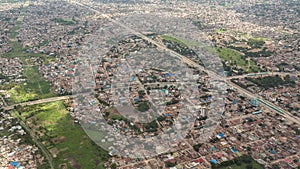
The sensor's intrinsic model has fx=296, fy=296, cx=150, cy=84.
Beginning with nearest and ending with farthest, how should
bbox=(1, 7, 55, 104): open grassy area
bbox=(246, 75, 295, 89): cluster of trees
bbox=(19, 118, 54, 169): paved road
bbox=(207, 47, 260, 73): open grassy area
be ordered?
bbox=(19, 118, 54, 169): paved road → bbox=(1, 7, 55, 104): open grassy area → bbox=(246, 75, 295, 89): cluster of trees → bbox=(207, 47, 260, 73): open grassy area

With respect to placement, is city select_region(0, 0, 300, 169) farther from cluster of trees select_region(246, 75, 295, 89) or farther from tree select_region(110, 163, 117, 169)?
tree select_region(110, 163, 117, 169)

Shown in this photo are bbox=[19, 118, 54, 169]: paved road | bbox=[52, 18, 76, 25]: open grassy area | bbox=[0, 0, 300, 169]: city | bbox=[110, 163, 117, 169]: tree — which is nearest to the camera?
bbox=[110, 163, 117, 169]: tree

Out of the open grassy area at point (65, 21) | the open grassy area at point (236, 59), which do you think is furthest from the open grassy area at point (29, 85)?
the open grassy area at point (236, 59)

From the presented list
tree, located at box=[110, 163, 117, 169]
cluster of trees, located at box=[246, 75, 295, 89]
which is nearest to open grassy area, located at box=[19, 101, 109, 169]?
tree, located at box=[110, 163, 117, 169]

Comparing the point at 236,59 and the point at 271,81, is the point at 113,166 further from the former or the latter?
the point at 236,59

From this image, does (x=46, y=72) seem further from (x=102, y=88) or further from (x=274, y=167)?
(x=274, y=167)

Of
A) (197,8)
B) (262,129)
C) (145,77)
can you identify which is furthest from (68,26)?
(262,129)

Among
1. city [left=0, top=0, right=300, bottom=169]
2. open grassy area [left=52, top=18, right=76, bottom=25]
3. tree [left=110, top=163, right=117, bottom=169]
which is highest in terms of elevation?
open grassy area [left=52, top=18, right=76, bottom=25]

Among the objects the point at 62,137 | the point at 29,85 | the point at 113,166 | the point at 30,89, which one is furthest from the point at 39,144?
the point at 29,85

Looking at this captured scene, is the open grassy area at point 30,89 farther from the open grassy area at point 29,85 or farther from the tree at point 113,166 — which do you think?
the tree at point 113,166
